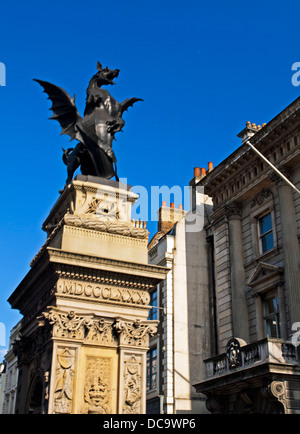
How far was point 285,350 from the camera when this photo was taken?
21531mm

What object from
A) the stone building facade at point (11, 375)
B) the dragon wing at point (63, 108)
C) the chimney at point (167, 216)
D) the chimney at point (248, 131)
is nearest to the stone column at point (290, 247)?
the chimney at point (248, 131)

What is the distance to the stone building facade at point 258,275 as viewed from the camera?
21.5 metres

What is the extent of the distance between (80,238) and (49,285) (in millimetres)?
1330

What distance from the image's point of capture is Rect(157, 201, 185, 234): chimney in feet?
143

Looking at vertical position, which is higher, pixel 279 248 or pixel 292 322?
pixel 279 248

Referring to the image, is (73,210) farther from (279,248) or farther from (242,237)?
(242,237)

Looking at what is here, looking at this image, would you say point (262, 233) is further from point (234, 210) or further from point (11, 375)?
point (11, 375)

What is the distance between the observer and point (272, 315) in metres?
25.0

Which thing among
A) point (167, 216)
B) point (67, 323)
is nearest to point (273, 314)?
point (67, 323)

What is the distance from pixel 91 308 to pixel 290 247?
1368 centimetres

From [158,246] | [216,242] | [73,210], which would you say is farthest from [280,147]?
[73,210]

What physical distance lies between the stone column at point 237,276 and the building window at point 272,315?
1.20 meters

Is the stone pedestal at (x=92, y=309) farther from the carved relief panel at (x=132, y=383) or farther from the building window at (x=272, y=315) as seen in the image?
the building window at (x=272, y=315)
